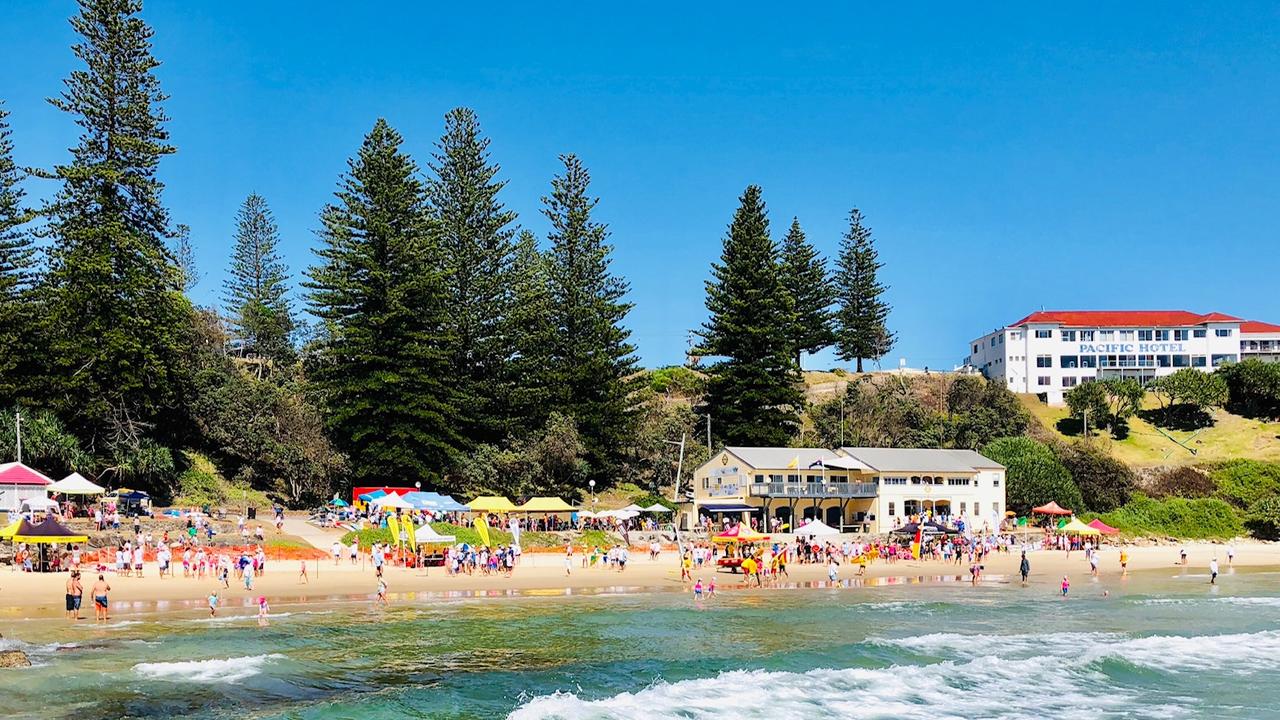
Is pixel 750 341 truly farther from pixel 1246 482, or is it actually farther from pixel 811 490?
pixel 1246 482

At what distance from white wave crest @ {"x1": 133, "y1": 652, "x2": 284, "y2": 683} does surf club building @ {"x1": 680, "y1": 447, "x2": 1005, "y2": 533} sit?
97.9 feet

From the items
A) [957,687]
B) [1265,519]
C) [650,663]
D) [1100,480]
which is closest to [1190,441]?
[1265,519]

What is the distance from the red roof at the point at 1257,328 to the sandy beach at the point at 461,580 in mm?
44361

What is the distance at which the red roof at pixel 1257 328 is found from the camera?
80812mm

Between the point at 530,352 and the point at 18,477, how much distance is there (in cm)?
2387

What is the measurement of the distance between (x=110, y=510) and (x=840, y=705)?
2740 centimetres

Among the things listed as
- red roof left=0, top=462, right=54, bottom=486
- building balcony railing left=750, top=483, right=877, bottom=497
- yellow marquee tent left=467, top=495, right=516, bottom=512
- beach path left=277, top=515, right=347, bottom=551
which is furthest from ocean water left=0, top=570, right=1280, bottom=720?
building balcony railing left=750, top=483, right=877, bottom=497

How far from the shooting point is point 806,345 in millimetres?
69875

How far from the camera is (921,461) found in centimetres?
4931

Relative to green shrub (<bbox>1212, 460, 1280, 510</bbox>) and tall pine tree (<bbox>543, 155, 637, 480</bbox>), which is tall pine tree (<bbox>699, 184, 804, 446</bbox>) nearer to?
tall pine tree (<bbox>543, 155, 637, 480</bbox>)

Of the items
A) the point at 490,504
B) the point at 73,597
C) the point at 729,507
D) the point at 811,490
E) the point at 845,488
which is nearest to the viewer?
the point at 73,597

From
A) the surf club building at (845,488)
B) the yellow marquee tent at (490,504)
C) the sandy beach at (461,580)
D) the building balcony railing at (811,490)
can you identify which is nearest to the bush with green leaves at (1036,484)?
the surf club building at (845,488)

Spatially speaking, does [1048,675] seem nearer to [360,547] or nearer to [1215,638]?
[1215,638]

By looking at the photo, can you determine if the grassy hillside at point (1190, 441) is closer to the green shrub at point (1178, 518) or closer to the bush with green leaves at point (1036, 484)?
the green shrub at point (1178, 518)
